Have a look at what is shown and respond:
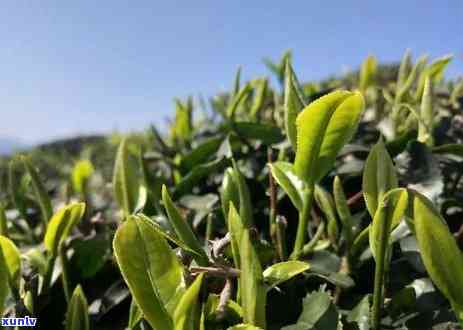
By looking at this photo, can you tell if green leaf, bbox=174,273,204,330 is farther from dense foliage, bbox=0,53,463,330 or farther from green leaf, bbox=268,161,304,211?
green leaf, bbox=268,161,304,211

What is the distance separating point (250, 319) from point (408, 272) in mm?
334

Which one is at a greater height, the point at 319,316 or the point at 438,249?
the point at 438,249

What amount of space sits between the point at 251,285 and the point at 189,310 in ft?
0.25

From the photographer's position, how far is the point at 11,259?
0.77 meters

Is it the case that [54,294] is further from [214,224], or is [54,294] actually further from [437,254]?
[437,254]

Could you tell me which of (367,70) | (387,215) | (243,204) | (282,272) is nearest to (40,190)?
(243,204)

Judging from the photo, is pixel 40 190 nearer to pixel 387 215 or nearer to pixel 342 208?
pixel 342 208

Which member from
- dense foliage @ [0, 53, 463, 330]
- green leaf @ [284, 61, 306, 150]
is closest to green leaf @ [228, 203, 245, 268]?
dense foliage @ [0, 53, 463, 330]

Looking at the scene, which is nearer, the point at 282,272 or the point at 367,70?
the point at 282,272

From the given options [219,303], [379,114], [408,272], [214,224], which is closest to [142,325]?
[219,303]

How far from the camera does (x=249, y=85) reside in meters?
1.17

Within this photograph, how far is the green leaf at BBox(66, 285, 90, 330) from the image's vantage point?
0.75 m

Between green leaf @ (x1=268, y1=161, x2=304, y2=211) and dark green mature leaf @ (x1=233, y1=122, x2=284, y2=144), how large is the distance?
276mm

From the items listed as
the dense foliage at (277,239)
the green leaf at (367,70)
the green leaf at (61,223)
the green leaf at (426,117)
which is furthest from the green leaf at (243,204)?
the green leaf at (367,70)
